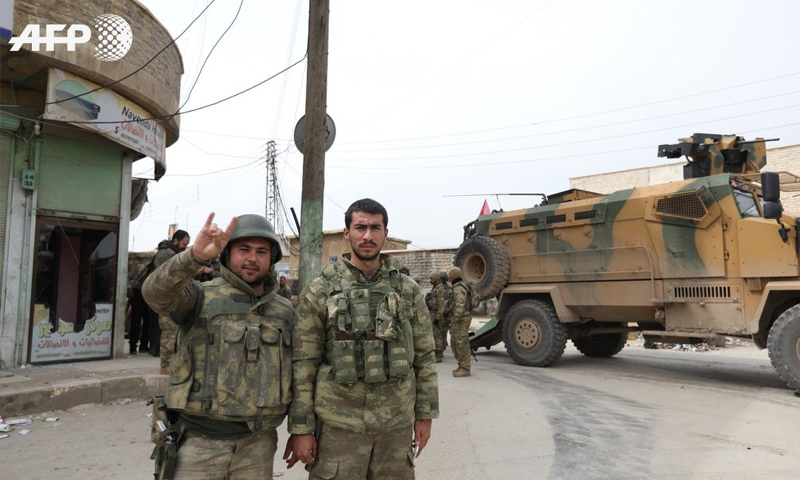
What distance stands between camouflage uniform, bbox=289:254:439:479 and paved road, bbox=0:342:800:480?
135 cm

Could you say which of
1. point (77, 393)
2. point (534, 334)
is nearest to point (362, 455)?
point (77, 393)

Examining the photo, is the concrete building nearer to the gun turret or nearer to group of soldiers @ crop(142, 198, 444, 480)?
group of soldiers @ crop(142, 198, 444, 480)

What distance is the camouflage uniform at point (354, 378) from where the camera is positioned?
224cm

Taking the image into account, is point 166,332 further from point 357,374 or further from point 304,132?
point 357,374

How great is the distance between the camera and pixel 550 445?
412 centimetres

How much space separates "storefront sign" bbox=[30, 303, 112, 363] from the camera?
6.94 meters

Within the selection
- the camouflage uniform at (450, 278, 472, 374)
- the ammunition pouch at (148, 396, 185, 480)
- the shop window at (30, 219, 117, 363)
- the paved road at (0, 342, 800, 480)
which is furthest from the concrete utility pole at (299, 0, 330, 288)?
the shop window at (30, 219, 117, 363)

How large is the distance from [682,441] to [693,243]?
137 inches

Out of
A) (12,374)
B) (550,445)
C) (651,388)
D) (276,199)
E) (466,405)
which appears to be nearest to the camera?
(550,445)

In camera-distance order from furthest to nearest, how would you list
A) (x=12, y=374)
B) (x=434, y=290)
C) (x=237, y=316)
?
(x=434, y=290) → (x=12, y=374) → (x=237, y=316)

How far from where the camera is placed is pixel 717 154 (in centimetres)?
784

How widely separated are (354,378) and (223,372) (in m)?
0.53

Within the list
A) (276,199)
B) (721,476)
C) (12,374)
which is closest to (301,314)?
(721,476)

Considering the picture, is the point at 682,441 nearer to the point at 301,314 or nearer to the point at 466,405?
the point at 466,405
